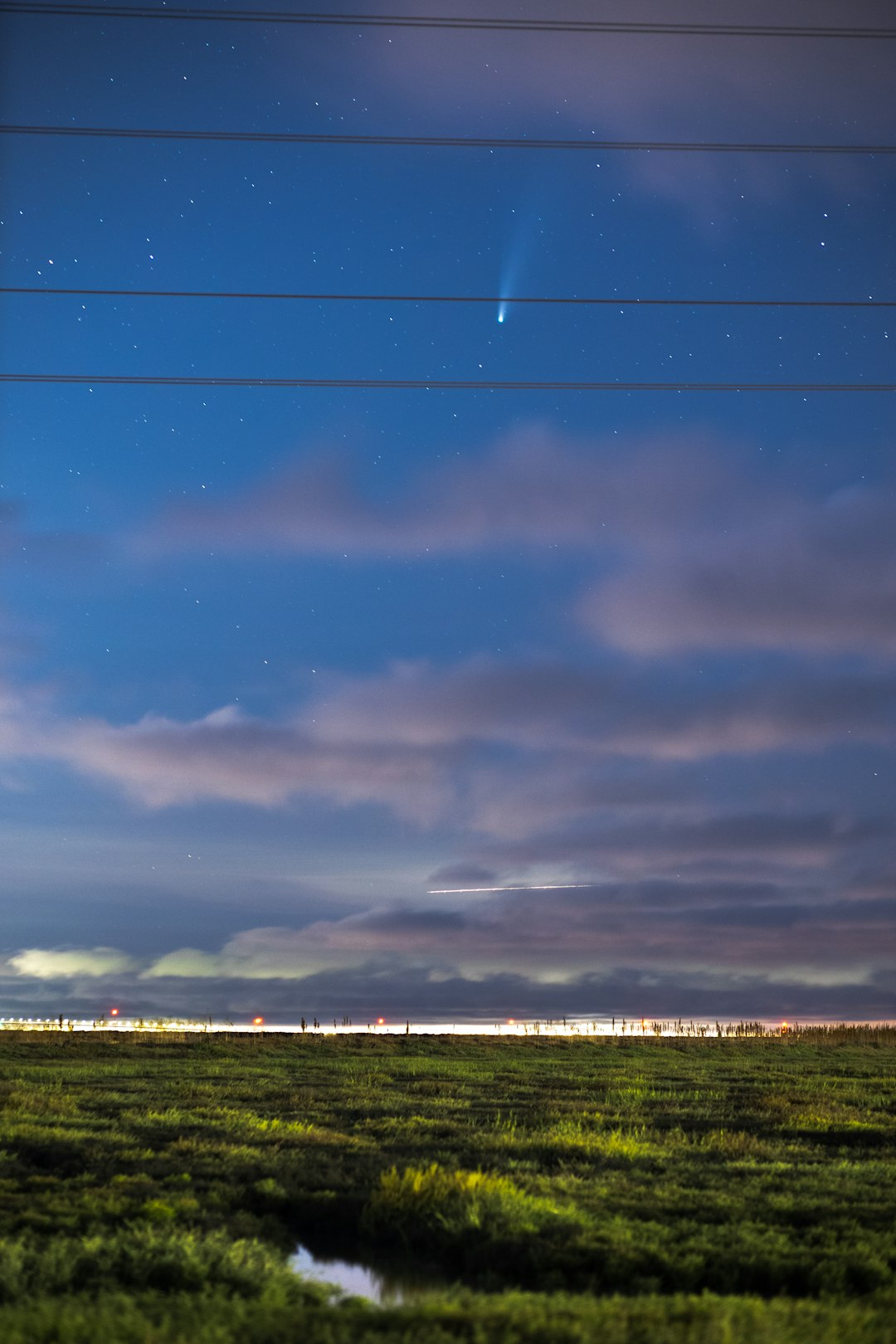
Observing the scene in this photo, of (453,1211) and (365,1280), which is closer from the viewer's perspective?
(365,1280)

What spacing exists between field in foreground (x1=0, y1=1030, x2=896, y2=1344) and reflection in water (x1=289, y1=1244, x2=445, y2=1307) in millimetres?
343

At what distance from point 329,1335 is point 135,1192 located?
680 cm

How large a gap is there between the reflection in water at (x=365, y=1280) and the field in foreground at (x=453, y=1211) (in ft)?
1.13

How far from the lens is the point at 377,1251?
13008 millimetres

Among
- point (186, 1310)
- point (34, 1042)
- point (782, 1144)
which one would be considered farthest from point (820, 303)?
point (34, 1042)

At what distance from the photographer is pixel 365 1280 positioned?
38.6 ft

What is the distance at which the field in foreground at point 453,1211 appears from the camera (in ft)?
29.7

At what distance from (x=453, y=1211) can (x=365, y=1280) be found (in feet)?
6.23

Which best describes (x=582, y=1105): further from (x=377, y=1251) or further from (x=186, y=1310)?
(x=186, y=1310)

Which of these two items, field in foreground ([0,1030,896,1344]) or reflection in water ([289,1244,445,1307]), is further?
reflection in water ([289,1244,445,1307])

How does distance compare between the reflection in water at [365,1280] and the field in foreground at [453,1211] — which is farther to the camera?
the reflection in water at [365,1280]

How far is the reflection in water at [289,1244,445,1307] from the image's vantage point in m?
11.2

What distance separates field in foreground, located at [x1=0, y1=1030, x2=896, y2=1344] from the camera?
29.7ft

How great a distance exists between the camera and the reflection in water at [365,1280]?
1120 cm
